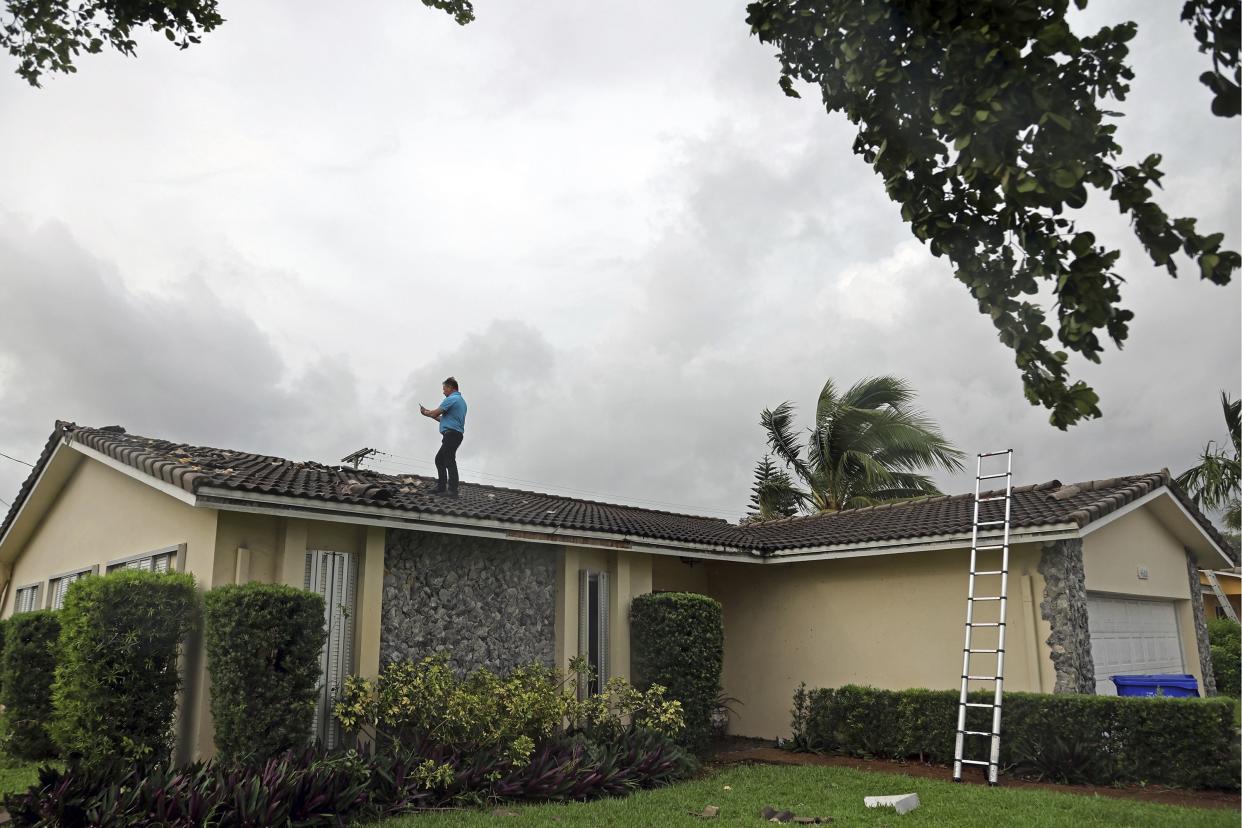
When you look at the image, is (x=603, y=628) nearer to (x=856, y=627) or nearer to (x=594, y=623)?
(x=594, y=623)

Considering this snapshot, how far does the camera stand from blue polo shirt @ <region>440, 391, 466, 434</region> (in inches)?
486

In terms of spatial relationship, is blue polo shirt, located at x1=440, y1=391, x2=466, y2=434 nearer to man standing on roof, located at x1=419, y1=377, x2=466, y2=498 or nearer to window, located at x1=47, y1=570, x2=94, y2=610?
man standing on roof, located at x1=419, y1=377, x2=466, y2=498

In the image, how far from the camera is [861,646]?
13.6 metres

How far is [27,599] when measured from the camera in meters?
15.5

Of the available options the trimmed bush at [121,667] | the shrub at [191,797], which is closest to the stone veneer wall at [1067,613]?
the shrub at [191,797]

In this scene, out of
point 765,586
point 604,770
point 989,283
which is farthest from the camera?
point 765,586

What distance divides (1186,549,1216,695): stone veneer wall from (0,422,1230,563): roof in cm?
77

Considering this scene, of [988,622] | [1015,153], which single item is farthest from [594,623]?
[1015,153]

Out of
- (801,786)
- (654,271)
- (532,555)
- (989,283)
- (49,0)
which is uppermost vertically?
(654,271)

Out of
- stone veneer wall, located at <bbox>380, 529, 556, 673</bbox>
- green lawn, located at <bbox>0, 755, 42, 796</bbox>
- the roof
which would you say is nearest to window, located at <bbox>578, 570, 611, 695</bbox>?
stone veneer wall, located at <bbox>380, 529, 556, 673</bbox>

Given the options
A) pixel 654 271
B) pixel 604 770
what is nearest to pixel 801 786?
pixel 604 770

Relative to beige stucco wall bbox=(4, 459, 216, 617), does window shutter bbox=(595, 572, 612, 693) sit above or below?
below

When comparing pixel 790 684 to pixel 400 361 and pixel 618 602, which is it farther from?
pixel 400 361

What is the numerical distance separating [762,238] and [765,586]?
5830 mm
